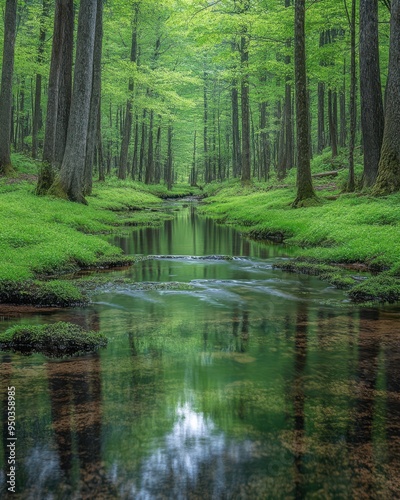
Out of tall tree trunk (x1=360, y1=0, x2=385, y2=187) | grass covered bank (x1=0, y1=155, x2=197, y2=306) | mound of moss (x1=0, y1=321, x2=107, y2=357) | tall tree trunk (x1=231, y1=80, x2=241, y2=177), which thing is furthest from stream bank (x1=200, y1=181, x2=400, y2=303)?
tall tree trunk (x1=231, y1=80, x2=241, y2=177)

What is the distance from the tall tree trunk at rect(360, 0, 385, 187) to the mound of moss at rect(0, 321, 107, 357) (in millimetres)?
11933

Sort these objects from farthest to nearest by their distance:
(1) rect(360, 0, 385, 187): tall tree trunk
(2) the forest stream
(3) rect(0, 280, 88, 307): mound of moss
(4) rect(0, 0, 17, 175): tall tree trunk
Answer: (4) rect(0, 0, 17, 175): tall tree trunk, (1) rect(360, 0, 385, 187): tall tree trunk, (3) rect(0, 280, 88, 307): mound of moss, (2) the forest stream

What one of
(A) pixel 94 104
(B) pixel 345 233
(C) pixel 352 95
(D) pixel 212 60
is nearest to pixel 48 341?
(B) pixel 345 233

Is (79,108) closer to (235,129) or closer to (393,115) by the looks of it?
(393,115)

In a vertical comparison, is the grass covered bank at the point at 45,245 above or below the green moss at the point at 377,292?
above

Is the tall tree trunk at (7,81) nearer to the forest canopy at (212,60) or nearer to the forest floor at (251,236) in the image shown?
the forest canopy at (212,60)

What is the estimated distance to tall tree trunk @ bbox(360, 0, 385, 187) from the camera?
1364 cm

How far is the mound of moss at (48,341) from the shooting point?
4.24 metres

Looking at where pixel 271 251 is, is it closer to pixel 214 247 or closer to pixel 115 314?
pixel 214 247

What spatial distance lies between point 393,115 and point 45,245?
372 inches

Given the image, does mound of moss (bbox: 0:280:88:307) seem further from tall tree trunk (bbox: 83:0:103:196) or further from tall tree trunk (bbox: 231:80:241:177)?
tall tree trunk (bbox: 231:80:241:177)

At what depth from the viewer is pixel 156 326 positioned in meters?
5.18

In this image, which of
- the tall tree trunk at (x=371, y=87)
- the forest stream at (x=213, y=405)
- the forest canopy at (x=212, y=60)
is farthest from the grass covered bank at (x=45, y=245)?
the tall tree trunk at (x=371, y=87)

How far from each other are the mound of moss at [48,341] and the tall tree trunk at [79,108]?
11.5 m
